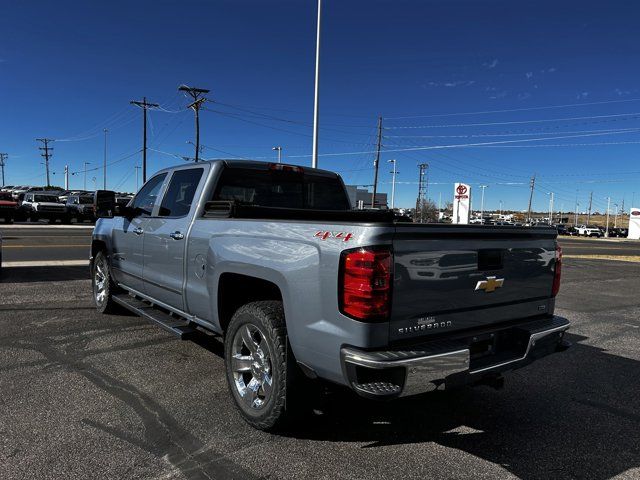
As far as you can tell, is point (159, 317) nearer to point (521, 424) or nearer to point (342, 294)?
point (342, 294)

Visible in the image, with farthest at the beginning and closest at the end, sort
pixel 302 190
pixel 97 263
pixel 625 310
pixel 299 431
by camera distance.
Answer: pixel 625 310 → pixel 97 263 → pixel 302 190 → pixel 299 431

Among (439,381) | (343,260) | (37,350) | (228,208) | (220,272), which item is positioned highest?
(228,208)

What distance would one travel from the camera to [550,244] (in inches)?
148

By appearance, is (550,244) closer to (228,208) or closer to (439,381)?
(439,381)

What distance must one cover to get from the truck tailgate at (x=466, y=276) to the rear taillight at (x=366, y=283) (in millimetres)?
74

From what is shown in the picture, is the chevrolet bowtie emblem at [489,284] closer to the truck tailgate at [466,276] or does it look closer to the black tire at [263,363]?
the truck tailgate at [466,276]

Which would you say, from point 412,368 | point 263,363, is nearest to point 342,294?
point 412,368

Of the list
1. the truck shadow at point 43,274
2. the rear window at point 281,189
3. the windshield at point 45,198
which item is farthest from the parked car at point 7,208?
the rear window at point 281,189

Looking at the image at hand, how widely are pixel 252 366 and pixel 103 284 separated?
157 inches

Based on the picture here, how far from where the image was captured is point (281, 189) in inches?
A: 194

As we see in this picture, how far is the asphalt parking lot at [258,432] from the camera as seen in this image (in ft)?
9.73

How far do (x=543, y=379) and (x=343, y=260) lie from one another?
10.1ft

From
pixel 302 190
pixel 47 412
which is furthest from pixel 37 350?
pixel 302 190

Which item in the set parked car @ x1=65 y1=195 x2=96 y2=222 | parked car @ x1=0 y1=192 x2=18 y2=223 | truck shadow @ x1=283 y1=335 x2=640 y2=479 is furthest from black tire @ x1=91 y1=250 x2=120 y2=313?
parked car @ x1=65 y1=195 x2=96 y2=222
